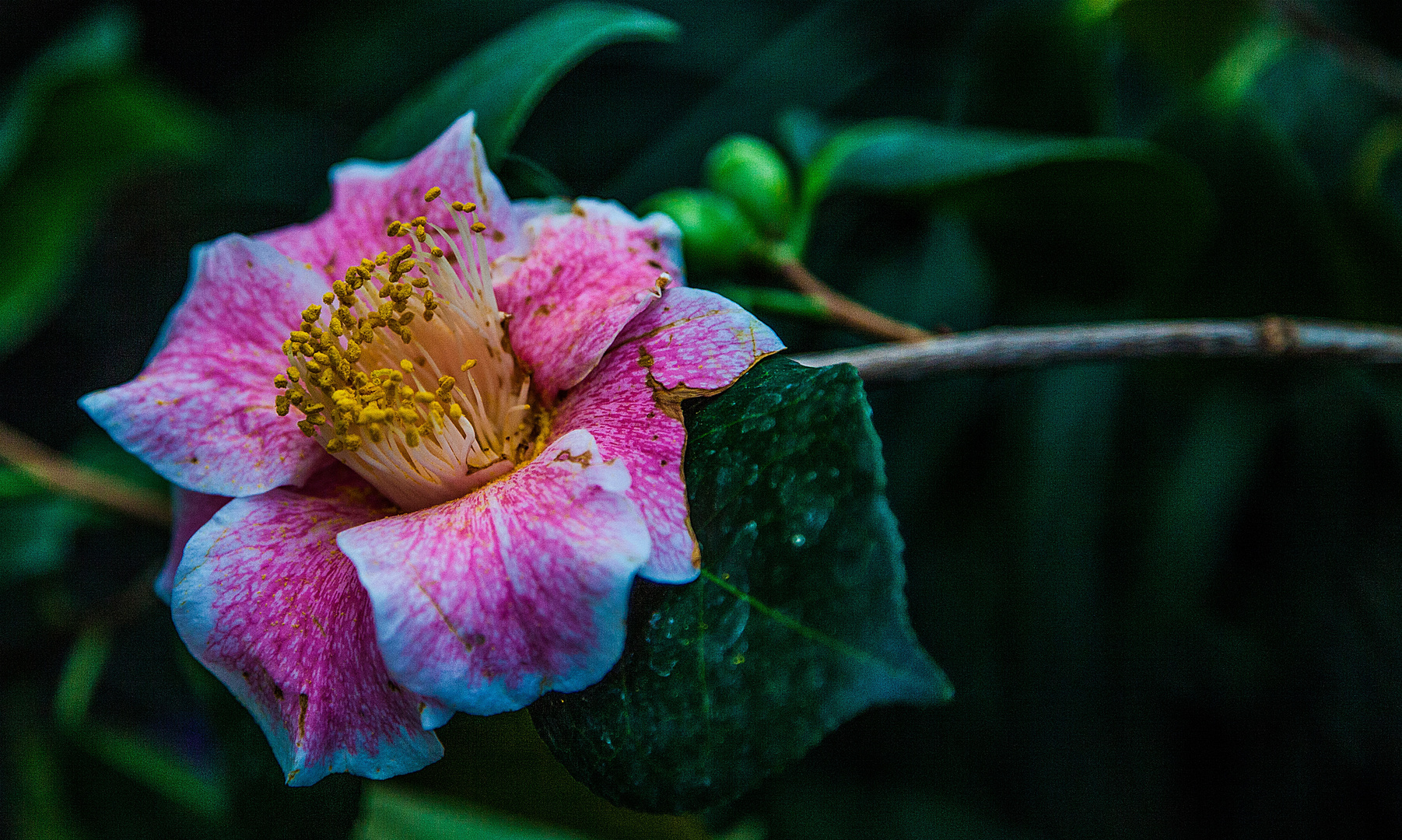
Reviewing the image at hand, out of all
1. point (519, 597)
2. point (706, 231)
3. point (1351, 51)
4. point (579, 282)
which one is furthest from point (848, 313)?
point (1351, 51)

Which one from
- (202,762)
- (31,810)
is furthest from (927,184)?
(202,762)

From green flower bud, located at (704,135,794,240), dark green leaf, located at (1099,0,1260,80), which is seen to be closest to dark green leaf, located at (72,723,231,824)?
green flower bud, located at (704,135,794,240)

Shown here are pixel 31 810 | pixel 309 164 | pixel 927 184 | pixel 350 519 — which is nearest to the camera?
pixel 350 519

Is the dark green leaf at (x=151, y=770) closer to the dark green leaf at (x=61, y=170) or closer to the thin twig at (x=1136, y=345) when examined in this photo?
the dark green leaf at (x=61, y=170)

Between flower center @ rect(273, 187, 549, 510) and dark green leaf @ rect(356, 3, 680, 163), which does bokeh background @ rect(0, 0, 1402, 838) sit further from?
flower center @ rect(273, 187, 549, 510)

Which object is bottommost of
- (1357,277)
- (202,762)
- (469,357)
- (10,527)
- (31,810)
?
(202,762)

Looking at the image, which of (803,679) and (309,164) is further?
(309,164)

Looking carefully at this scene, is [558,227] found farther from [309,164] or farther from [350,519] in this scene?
[309,164]
